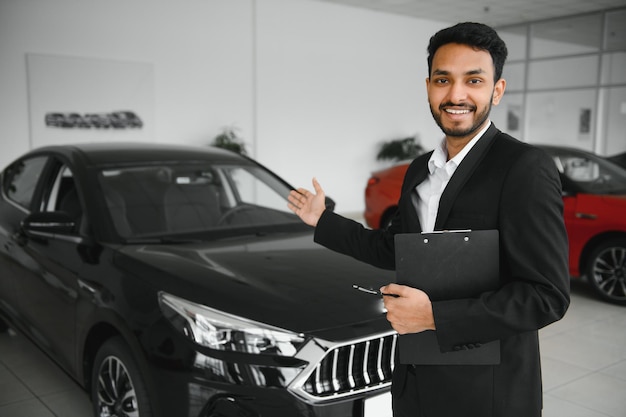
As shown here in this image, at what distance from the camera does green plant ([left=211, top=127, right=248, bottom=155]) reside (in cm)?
823

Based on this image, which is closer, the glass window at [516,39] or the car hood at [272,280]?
the car hood at [272,280]

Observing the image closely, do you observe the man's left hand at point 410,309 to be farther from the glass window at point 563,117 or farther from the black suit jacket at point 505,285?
the glass window at point 563,117

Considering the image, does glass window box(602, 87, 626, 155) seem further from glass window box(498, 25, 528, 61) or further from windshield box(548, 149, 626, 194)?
windshield box(548, 149, 626, 194)

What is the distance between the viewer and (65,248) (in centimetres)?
262

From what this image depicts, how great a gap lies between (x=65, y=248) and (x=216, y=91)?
6.25m

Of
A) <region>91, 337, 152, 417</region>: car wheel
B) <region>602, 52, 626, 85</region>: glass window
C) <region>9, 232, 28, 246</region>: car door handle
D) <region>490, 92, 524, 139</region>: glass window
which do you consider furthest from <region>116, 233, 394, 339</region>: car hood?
<region>490, 92, 524, 139</region>: glass window

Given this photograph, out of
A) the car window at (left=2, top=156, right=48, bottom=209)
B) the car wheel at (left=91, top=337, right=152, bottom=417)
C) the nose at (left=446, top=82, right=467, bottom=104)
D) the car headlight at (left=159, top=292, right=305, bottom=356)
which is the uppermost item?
the nose at (left=446, top=82, right=467, bottom=104)

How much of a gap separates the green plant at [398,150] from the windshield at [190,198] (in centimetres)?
725

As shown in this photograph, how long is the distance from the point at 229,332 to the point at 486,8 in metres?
10.1

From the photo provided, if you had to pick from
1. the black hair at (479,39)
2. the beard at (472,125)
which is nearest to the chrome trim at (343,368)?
the beard at (472,125)

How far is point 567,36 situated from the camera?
1120 centimetres

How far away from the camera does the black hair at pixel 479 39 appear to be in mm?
1173

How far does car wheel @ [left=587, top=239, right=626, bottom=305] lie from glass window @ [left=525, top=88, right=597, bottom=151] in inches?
273

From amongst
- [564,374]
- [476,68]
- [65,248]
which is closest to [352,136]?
[564,374]
